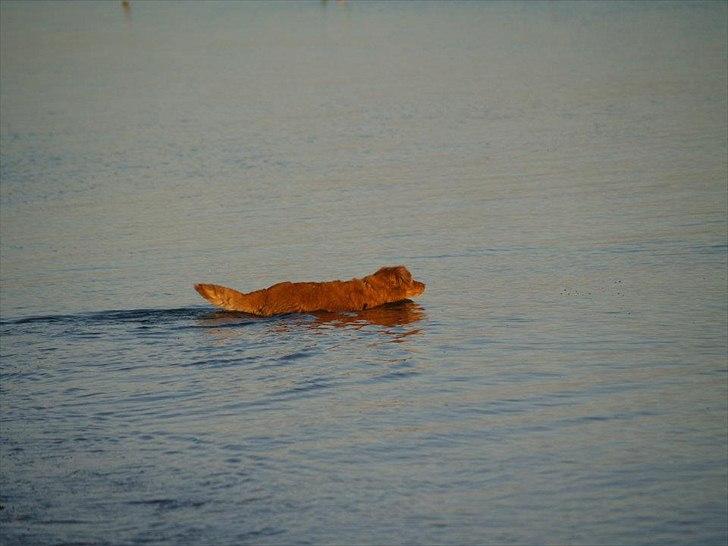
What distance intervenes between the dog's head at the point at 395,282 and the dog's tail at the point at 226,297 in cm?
143

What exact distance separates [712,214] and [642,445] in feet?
29.1

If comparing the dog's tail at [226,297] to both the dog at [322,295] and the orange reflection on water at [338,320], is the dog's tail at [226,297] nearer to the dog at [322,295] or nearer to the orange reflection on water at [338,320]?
the dog at [322,295]

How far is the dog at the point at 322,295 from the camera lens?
13.2 metres

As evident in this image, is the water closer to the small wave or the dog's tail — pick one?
the small wave

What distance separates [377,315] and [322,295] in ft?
2.22

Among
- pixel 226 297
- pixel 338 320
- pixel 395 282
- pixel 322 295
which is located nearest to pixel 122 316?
pixel 226 297

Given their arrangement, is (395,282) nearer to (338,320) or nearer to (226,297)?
(338,320)

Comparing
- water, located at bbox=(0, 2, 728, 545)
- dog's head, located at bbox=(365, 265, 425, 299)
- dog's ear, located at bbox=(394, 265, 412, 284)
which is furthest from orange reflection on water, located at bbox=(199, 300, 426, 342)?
dog's ear, located at bbox=(394, 265, 412, 284)

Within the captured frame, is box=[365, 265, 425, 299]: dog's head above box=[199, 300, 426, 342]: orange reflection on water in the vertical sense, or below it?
above

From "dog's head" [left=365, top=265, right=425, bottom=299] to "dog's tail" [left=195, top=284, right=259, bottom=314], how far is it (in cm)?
143

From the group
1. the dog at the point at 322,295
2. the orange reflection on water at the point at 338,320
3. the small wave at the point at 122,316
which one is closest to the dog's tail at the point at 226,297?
the dog at the point at 322,295

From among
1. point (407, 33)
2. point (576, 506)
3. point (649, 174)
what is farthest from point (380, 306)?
point (407, 33)

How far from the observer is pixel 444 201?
63.5ft

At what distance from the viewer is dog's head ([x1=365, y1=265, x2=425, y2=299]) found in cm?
1363
